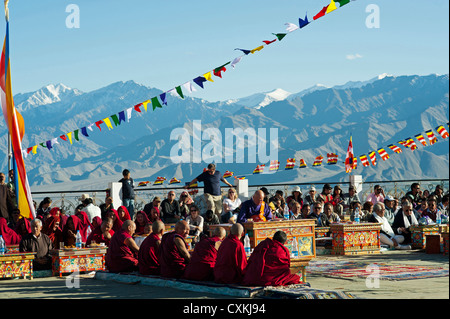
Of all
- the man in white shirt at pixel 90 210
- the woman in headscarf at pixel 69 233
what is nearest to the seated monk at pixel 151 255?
the woman in headscarf at pixel 69 233

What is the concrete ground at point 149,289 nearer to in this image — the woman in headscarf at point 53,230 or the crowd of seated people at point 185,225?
the crowd of seated people at point 185,225

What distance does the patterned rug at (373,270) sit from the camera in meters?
11.6

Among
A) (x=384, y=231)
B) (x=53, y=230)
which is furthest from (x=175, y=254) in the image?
(x=384, y=231)

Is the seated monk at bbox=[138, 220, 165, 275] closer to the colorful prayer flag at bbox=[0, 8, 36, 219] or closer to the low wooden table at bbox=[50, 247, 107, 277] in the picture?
the low wooden table at bbox=[50, 247, 107, 277]

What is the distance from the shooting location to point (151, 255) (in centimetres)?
1159

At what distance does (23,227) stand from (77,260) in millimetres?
1678

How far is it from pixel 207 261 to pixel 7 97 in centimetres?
584

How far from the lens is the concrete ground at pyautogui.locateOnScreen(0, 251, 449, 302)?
9.64 meters

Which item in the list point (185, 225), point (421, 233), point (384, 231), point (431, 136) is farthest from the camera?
point (431, 136)

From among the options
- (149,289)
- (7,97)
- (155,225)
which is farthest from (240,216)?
(7,97)

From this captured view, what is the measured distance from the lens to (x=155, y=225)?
1166 cm

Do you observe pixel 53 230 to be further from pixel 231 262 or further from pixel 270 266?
pixel 270 266

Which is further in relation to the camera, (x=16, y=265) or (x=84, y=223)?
(x=84, y=223)

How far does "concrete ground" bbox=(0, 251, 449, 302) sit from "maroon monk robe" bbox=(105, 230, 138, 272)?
363 mm
